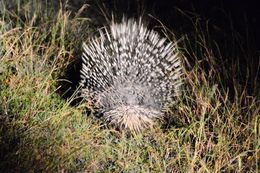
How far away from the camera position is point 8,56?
12.1 ft

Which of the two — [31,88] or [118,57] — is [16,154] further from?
[118,57]

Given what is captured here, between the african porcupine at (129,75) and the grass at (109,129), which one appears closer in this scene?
the grass at (109,129)

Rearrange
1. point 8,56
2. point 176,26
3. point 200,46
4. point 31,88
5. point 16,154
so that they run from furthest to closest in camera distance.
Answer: point 176,26, point 200,46, point 8,56, point 31,88, point 16,154

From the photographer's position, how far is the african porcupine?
336 cm

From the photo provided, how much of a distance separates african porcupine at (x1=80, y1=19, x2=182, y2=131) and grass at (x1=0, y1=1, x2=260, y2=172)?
11 cm

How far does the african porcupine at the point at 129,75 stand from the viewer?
3.36 meters

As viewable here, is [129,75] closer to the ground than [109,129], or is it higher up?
higher up

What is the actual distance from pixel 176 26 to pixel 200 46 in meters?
0.69

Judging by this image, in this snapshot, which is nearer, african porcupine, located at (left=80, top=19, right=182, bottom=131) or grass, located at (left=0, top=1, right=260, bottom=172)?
grass, located at (left=0, top=1, right=260, bottom=172)

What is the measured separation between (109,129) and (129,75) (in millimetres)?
387

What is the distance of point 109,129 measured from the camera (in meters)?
3.54

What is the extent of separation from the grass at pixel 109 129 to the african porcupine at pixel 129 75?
0.11 metres

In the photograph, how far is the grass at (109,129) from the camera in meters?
3.08

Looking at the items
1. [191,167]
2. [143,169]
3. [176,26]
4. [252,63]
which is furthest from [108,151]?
[176,26]
